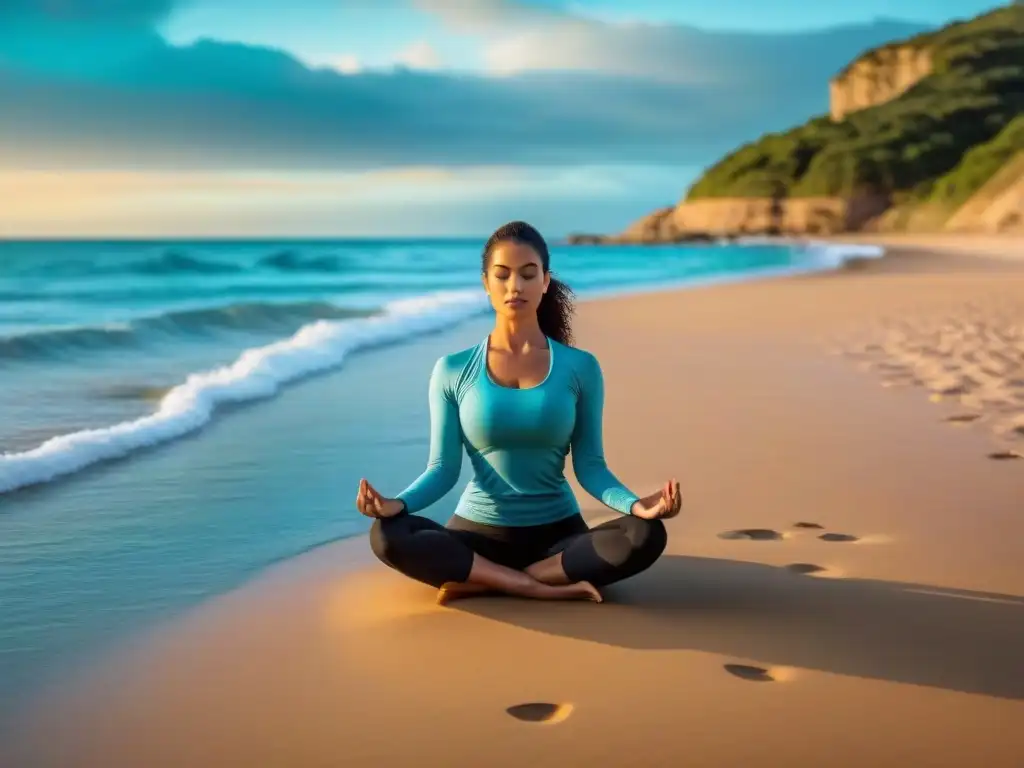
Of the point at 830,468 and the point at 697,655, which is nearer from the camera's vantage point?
the point at 697,655

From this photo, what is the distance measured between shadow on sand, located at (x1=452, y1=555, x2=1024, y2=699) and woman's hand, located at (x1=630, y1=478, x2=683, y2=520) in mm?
365

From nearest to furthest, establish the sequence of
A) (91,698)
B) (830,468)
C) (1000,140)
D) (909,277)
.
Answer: (91,698) → (830,468) → (909,277) → (1000,140)

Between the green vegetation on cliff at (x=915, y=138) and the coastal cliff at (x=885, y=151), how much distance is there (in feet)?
0.48

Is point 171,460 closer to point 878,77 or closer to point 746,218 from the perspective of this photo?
point 746,218

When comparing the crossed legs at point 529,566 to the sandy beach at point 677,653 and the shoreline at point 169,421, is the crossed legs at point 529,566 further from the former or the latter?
the shoreline at point 169,421

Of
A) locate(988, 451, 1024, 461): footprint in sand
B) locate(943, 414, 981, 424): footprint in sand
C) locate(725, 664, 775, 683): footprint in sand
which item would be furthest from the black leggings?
locate(943, 414, 981, 424): footprint in sand

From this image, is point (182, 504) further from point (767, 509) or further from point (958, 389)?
point (958, 389)

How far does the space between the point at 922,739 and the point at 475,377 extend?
1.88 m

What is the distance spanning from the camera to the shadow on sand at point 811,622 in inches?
128

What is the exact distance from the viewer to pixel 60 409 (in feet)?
27.9

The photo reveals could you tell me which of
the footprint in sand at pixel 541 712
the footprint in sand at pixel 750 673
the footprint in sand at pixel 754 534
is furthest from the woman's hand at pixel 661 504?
the footprint in sand at pixel 754 534

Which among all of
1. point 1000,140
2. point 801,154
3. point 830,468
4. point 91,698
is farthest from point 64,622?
point 801,154

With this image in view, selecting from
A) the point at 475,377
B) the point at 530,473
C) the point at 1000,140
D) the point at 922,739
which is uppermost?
the point at 1000,140

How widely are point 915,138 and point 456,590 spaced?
458 ft
